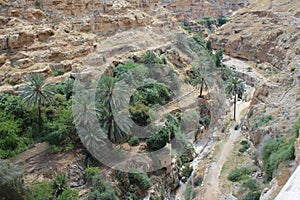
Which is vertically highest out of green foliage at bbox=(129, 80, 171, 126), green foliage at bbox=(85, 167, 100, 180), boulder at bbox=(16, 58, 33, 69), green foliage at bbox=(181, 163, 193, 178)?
boulder at bbox=(16, 58, 33, 69)

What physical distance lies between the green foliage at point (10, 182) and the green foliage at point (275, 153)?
19.5 metres

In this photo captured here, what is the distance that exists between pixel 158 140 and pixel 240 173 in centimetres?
863

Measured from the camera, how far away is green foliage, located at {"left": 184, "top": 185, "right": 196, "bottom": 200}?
2848cm

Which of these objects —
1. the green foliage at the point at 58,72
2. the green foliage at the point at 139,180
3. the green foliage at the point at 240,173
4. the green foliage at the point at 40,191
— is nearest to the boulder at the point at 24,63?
the green foliage at the point at 58,72

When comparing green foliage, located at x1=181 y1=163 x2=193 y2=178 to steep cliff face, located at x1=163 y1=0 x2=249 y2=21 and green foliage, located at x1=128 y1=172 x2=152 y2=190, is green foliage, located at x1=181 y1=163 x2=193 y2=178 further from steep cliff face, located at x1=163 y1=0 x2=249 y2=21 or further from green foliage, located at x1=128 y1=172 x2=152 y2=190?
steep cliff face, located at x1=163 y1=0 x2=249 y2=21

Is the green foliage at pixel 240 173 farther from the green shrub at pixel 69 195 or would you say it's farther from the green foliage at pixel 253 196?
the green shrub at pixel 69 195

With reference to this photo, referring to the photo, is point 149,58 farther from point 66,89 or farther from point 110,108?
point 110,108

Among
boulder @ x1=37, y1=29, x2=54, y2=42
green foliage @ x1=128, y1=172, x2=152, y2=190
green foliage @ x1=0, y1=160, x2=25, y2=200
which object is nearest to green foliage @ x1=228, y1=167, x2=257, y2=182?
green foliage @ x1=128, y1=172, x2=152, y2=190

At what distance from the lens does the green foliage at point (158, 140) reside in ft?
101

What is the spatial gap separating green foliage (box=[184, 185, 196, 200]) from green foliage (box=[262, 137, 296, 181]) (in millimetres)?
7236

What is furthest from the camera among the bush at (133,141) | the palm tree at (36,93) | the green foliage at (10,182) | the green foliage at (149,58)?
the green foliage at (149,58)

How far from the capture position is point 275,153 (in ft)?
82.0

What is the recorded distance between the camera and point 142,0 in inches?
2211

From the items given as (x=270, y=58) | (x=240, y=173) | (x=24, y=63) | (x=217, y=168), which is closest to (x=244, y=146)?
(x=217, y=168)
